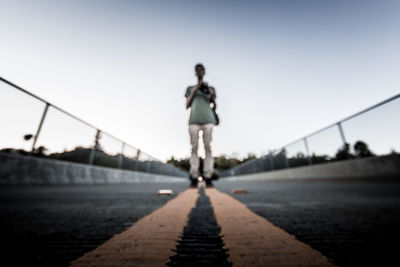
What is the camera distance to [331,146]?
929 centimetres

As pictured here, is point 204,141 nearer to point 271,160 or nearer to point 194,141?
point 194,141

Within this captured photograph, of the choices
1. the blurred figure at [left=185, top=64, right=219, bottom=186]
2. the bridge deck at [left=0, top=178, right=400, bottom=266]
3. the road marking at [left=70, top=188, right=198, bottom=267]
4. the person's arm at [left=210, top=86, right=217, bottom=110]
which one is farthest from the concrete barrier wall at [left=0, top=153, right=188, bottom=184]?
the person's arm at [left=210, top=86, right=217, bottom=110]

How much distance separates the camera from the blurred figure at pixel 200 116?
5.23 m

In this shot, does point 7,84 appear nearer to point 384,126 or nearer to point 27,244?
point 27,244

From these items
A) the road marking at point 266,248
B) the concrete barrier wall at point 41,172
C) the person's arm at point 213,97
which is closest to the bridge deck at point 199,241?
the road marking at point 266,248

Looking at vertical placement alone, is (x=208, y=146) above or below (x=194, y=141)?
below

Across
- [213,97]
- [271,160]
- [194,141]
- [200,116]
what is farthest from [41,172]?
[271,160]

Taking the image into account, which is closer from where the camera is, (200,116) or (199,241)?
(199,241)

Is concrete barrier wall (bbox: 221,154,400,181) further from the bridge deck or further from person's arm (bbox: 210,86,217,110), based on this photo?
the bridge deck

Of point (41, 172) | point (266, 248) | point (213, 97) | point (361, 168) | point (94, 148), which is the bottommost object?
point (266, 248)

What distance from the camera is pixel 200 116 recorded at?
5.21 meters

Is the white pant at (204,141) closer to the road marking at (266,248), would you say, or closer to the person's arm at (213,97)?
the person's arm at (213,97)

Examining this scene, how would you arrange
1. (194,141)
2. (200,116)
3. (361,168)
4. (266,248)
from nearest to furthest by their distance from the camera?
(266,248) < (200,116) < (194,141) < (361,168)

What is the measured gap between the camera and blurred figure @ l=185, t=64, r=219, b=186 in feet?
17.1
